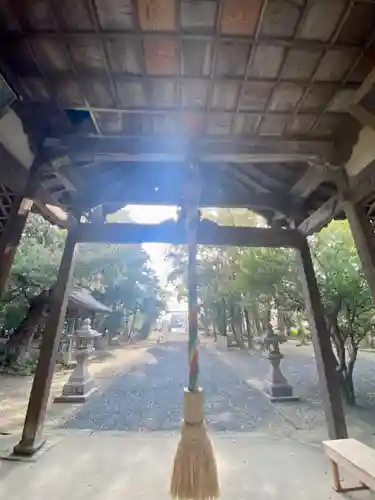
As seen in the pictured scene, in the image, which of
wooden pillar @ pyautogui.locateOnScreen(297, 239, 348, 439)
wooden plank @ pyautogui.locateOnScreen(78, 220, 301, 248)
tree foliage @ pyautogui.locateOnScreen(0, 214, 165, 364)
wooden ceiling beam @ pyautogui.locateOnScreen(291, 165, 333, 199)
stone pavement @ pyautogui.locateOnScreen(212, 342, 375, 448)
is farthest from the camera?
tree foliage @ pyautogui.locateOnScreen(0, 214, 165, 364)

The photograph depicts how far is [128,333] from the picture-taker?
22.3 meters

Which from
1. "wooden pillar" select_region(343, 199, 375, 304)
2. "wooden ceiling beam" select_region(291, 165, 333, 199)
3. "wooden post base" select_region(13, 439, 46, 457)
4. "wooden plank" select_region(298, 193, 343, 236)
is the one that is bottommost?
"wooden post base" select_region(13, 439, 46, 457)

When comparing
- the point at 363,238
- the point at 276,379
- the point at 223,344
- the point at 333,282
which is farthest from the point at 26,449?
the point at 223,344

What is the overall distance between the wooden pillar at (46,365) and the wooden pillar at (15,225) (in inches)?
41.8

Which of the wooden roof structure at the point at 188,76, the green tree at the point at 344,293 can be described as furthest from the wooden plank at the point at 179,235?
the green tree at the point at 344,293

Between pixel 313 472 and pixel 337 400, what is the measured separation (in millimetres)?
704

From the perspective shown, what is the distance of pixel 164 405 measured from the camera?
623 centimetres

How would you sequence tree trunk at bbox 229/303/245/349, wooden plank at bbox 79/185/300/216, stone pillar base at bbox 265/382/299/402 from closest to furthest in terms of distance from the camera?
wooden plank at bbox 79/185/300/216 < stone pillar base at bbox 265/382/299/402 < tree trunk at bbox 229/303/245/349

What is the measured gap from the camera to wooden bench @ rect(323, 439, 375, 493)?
2.19m

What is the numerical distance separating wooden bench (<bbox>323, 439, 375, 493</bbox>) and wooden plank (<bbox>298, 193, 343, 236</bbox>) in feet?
6.21

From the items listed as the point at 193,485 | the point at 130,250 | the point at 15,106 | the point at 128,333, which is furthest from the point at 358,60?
the point at 128,333

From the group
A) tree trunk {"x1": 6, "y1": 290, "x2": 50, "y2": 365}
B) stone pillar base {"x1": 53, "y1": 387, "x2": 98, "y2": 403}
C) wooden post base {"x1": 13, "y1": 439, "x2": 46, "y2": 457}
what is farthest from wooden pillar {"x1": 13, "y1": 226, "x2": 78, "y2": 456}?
tree trunk {"x1": 6, "y1": 290, "x2": 50, "y2": 365}

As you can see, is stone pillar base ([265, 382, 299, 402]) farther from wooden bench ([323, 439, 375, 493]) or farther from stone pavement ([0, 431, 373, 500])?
wooden bench ([323, 439, 375, 493])

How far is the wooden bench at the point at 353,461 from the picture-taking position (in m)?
2.19
